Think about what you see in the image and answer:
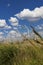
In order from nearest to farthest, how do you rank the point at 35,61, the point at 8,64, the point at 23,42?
the point at 35,61 → the point at 8,64 → the point at 23,42

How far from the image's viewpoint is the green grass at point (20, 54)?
6.81m

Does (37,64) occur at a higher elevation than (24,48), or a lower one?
lower

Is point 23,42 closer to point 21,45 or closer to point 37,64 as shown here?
point 21,45

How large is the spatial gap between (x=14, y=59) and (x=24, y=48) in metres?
0.46

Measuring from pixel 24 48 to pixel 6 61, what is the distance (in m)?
0.69

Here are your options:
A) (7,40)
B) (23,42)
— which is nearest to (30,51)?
(23,42)

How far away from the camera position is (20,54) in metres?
7.07

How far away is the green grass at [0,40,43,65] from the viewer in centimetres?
681

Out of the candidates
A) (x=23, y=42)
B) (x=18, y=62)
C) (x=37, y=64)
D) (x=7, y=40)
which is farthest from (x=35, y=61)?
(x=7, y=40)

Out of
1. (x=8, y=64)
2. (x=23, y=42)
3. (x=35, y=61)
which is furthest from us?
(x=23, y=42)

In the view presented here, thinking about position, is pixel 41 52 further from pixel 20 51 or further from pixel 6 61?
pixel 6 61

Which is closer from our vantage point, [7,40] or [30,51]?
[30,51]

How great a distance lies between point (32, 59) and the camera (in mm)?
6777

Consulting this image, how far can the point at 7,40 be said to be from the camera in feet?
26.4
